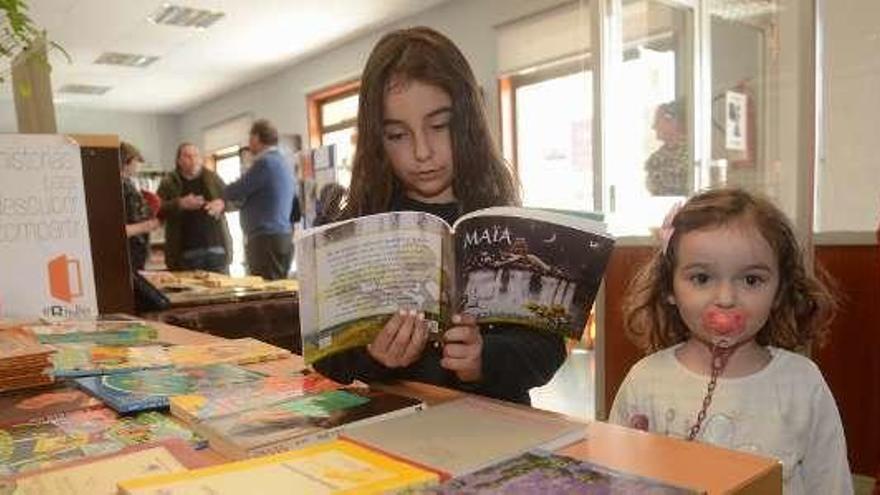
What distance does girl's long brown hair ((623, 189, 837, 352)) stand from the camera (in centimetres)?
107

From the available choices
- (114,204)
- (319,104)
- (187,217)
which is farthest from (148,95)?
(114,204)

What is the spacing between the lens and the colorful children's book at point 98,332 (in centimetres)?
134

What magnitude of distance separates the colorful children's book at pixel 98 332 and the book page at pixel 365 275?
2.28ft

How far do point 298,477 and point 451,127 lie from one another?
66 cm

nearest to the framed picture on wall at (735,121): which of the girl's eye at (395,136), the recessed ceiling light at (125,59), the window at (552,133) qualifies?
the window at (552,133)

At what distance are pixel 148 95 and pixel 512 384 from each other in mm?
8615

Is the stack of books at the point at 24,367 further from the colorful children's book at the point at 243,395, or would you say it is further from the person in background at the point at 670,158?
the person in background at the point at 670,158

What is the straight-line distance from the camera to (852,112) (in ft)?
8.90

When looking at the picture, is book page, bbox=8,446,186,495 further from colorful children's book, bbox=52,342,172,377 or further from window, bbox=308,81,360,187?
window, bbox=308,81,360,187

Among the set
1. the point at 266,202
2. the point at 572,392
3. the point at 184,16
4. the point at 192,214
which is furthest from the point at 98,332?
the point at 184,16

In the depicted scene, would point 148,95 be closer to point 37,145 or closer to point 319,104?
point 319,104

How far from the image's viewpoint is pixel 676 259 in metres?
1.10

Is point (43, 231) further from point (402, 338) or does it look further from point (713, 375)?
point (713, 375)

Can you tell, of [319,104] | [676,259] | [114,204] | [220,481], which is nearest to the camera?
[220,481]
